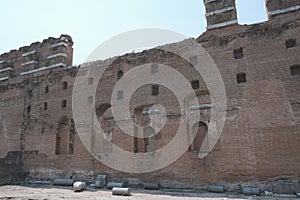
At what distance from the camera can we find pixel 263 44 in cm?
1028

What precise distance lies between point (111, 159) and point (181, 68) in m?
5.14

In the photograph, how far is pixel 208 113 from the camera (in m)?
10.6

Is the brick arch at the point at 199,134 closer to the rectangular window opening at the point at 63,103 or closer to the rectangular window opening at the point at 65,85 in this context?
the rectangular window opening at the point at 63,103

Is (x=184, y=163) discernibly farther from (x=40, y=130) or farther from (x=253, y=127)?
(x=40, y=130)

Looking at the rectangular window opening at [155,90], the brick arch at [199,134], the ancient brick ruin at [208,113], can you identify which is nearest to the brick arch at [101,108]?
the ancient brick ruin at [208,113]

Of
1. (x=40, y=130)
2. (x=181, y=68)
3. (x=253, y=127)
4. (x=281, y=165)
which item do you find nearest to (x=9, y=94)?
(x=40, y=130)

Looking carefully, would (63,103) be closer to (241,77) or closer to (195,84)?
(195,84)

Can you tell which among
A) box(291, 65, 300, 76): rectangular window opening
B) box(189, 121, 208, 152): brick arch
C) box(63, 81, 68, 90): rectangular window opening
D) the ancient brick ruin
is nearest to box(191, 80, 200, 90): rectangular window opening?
the ancient brick ruin

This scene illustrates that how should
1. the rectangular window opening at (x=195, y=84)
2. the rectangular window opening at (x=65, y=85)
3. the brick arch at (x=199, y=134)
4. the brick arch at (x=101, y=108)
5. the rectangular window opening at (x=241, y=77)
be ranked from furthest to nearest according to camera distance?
the rectangular window opening at (x=65, y=85)
the brick arch at (x=101, y=108)
the rectangular window opening at (x=195, y=84)
the brick arch at (x=199, y=134)
the rectangular window opening at (x=241, y=77)

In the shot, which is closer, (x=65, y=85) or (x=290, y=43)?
(x=290, y=43)

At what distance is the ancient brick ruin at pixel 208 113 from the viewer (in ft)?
30.8

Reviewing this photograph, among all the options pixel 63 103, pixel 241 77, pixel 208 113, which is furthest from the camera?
pixel 63 103

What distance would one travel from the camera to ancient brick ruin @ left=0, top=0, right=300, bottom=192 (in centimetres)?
939

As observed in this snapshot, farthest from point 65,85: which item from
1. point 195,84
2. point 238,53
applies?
point 238,53
